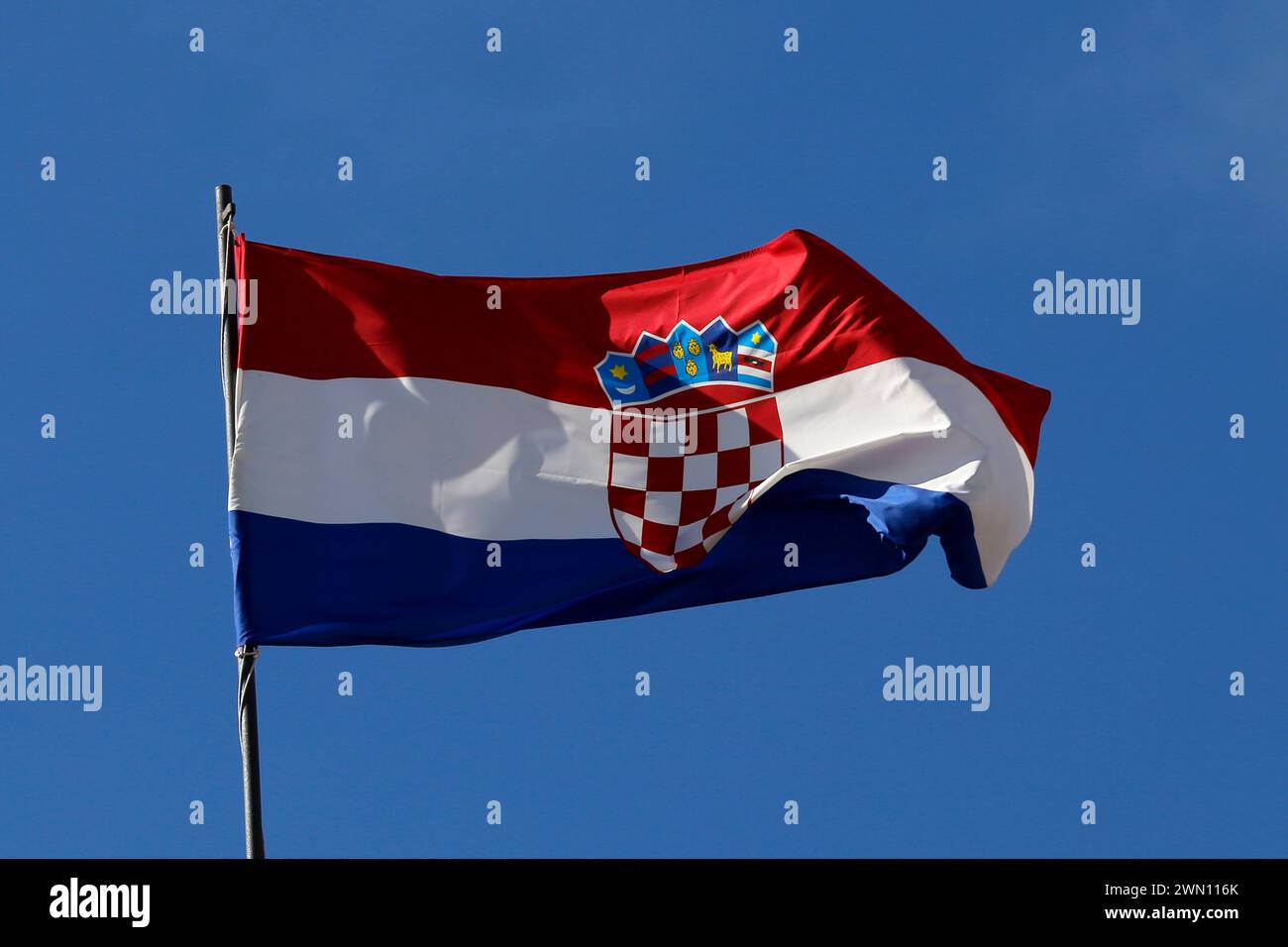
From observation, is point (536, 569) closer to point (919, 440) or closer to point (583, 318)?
point (583, 318)

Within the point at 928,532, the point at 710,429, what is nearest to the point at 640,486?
the point at 710,429

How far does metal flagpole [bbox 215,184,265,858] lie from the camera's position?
2419 centimetres

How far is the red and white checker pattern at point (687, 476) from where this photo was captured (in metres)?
28.3

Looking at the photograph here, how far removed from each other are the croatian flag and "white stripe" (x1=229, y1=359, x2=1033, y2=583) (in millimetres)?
25

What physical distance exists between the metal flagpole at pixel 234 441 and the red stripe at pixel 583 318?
0.90m

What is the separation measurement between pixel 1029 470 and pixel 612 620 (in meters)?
4.86

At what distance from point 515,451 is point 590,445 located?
784mm

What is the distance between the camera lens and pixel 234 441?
2667 centimetres

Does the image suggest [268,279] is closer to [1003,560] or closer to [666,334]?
[666,334]

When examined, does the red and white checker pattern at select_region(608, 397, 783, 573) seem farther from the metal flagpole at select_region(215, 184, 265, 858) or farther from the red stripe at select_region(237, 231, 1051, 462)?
the metal flagpole at select_region(215, 184, 265, 858)

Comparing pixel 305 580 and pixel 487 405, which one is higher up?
pixel 487 405

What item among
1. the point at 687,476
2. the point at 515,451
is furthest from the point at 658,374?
the point at 515,451

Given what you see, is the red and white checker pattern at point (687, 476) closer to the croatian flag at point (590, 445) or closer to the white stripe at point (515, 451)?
the croatian flag at point (590, 445)

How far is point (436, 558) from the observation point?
27.5 meters
